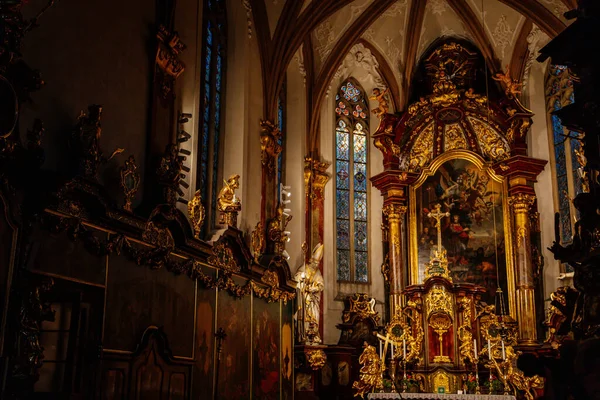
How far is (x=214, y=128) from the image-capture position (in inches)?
543

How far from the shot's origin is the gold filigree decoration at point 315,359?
1554cm

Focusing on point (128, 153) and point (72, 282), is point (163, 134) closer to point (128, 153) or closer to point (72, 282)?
point (128, 153)

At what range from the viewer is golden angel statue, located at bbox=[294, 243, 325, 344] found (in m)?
16.0

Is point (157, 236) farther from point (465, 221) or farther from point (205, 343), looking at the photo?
point (465, 221)

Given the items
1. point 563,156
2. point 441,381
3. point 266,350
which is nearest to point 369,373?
point 441,381

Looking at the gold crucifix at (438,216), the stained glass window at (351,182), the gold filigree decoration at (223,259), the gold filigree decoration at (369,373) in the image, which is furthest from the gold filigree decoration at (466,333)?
the gold filigree decoration at (223,259)

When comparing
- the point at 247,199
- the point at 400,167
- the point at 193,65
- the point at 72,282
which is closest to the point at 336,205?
the point at 400,167

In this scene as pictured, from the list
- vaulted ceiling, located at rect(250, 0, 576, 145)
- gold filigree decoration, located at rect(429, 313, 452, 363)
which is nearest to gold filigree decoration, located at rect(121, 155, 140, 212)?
vaulted ceiling, located at rect(250, 0, 576, 145)

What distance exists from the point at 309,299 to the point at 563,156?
23.0 feet

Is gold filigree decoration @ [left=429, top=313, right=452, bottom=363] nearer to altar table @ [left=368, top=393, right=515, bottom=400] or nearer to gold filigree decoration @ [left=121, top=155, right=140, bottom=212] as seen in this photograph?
altar table @ [left=368, top=393, right=515, bottom=400]

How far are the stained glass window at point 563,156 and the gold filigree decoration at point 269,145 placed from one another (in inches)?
250

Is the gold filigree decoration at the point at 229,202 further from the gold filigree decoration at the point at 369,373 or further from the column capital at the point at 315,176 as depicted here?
the gold filigree decoration at the point at 369,373

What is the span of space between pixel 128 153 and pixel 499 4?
1200 cm

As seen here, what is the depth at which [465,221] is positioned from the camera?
60.2 feet
